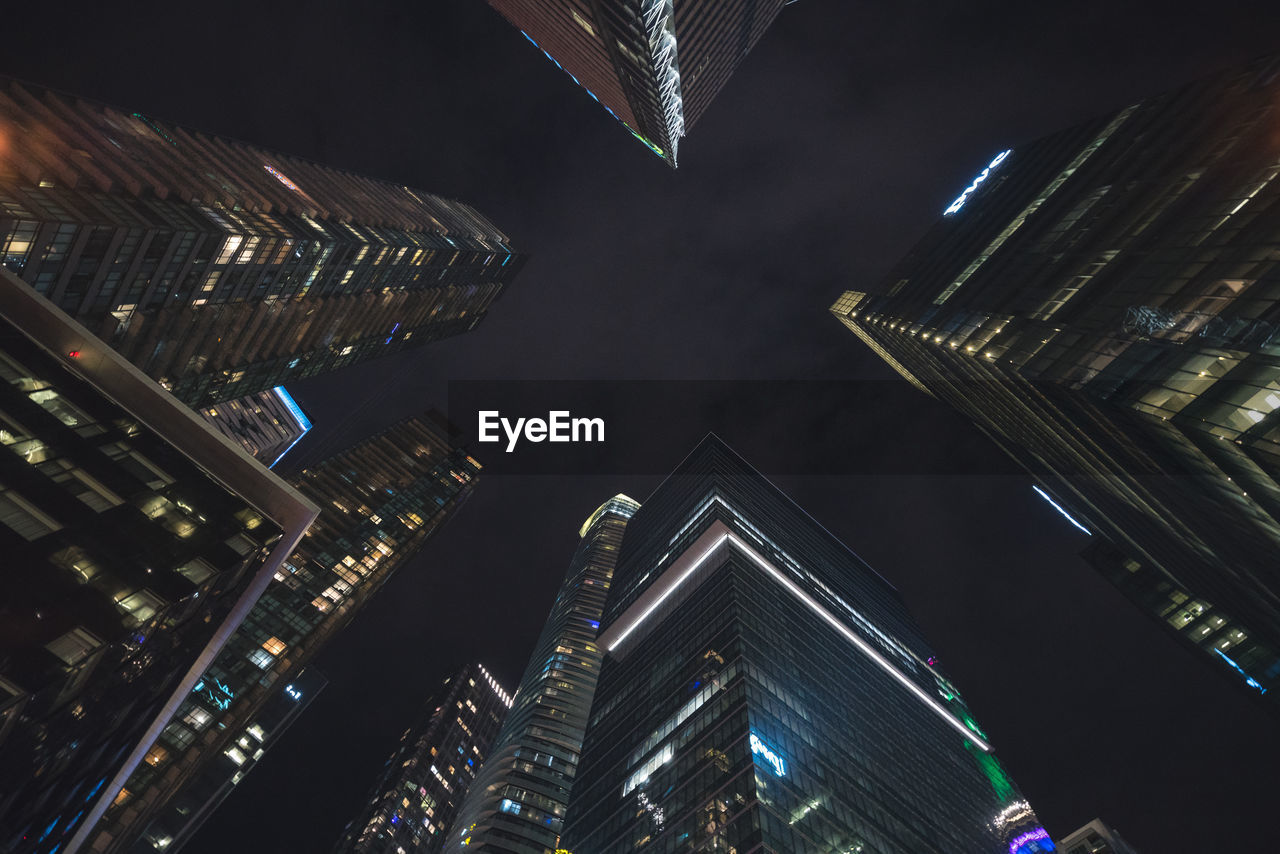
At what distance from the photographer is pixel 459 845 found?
80000 millimetres

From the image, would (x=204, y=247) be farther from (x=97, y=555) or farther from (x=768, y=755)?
(x=768, y=755)

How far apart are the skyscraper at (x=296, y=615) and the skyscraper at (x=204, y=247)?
28740 mm

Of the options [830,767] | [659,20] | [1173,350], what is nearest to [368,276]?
[659,20]

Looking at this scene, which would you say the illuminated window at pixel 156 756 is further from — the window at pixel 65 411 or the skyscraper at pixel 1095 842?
the skyscraper at pixel 1095 842

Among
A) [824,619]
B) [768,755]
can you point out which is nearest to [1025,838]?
[824,619]

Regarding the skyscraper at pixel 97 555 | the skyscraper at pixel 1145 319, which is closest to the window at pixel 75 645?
the skyscraper at pixel 97 555

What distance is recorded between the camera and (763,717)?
54.0 meters

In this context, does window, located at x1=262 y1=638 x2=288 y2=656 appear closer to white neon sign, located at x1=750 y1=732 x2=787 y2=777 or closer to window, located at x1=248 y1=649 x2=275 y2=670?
window, located at x1=248 y1=649 x2=275 y2=670

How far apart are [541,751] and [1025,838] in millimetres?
67327

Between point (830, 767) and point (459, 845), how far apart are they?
5347cm

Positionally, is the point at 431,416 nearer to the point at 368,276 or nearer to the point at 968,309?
the point at 368,276

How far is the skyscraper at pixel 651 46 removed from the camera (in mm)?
71656

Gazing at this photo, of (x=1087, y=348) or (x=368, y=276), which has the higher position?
(x=368, y=276)

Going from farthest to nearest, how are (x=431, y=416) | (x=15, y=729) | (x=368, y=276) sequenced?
(x=431, y=416)
(x=368, y=276)
(x=15, y=729)
